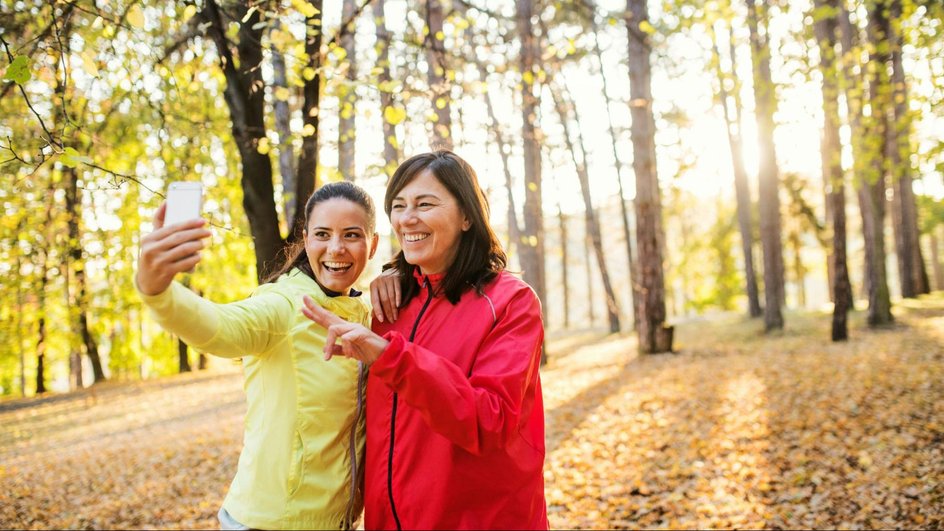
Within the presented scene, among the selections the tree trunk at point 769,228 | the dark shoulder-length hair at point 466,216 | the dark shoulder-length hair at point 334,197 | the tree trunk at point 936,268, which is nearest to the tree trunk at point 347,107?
the dark shoulder-length hair at point 334,197

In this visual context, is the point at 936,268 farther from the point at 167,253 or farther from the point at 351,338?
the point at 167,253

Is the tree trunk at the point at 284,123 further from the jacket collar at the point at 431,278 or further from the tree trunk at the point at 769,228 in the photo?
the tree trunk at the point at 769,228

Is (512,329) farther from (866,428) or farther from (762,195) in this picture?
(762,195)

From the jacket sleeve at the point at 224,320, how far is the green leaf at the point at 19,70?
46.7 inches

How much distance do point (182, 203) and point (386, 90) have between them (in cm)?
249

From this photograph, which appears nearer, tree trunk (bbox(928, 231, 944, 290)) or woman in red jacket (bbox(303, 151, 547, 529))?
woman in red jacket (bbox(303, 151, 547, 529))

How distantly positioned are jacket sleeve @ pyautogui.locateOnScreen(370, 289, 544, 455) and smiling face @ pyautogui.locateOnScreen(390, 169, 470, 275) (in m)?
0.41

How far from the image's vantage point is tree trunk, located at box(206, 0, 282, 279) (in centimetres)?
372

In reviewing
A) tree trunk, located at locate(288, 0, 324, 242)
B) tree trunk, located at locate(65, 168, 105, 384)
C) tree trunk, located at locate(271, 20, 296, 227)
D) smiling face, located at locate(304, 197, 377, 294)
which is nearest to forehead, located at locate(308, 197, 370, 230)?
smiling face, located at locate(304, 197, 377, 294)

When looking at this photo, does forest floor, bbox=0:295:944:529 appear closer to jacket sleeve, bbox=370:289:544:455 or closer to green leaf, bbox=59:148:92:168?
jacket sleeve, bbox=370:289:544:455

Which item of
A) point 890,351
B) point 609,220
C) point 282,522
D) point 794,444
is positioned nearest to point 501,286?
point 282,522

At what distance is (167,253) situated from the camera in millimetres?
1427

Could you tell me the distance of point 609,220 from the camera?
104 feet

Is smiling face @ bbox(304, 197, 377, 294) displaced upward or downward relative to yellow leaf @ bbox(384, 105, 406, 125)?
downward
